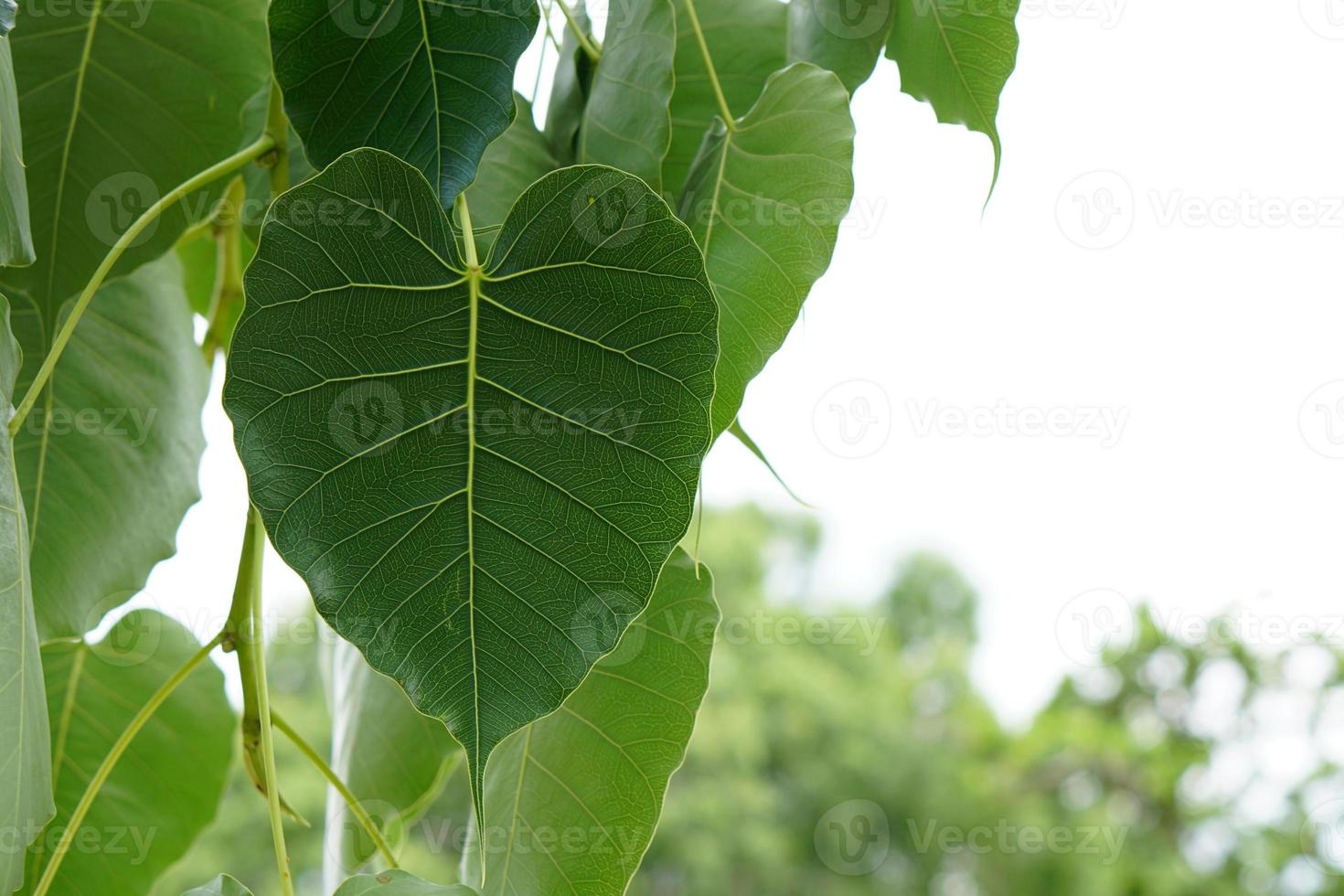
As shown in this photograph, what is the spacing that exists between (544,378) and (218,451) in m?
0.35

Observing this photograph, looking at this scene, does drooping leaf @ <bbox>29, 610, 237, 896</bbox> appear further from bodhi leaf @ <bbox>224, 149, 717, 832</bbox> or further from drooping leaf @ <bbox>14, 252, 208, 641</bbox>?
bodhi leaf @ <bbox>224, 149, 717, 832</bbox>

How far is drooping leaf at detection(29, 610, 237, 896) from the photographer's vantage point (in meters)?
0.50

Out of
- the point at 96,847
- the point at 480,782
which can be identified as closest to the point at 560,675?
the point at 480,782

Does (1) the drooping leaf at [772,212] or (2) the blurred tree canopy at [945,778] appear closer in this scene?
(1) the drooping leaf at [772,212]

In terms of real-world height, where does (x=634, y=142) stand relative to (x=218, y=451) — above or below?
above

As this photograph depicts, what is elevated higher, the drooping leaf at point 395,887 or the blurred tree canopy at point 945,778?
the drooping leaf at point 395,887

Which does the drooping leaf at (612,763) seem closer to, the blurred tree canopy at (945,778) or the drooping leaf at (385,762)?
the drooping leaf at (385,762)

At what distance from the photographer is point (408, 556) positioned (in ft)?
0.92

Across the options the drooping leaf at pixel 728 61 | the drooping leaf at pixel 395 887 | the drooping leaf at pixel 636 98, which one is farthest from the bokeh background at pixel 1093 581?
the drooping leaf at pixel 395 887

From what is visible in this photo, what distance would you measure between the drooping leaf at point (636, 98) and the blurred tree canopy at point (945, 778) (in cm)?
476

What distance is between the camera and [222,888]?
1.13 feet

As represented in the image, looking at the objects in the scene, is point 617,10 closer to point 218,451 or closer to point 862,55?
point 862,55

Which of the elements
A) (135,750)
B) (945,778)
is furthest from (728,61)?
(945,778)

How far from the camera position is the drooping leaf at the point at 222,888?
13.3 inches
